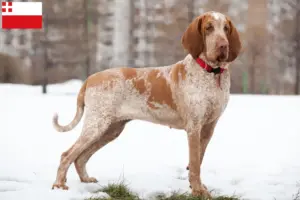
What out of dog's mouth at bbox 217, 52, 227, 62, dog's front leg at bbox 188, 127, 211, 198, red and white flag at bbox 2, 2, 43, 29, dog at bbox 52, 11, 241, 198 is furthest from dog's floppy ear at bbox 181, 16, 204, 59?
red and white flag at bbox 2, 2, 43, 29

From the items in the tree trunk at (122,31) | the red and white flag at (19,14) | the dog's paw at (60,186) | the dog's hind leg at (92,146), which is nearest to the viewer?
the dog's paw at (60,186)

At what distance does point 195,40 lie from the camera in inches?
171

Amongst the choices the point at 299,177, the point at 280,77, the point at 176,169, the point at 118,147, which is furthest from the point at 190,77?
the point at 280,77

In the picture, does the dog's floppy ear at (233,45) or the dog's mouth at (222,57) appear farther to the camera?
the dog's floppy ear at (233,45)

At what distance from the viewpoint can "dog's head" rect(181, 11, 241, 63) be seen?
13.9ft

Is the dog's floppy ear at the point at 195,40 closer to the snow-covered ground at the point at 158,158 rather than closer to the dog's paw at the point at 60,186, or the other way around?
the snow-covered ground at the point at 158,158

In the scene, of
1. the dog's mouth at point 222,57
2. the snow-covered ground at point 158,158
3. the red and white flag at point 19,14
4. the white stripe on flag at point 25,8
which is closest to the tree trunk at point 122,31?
the red and white flag at point 19,14

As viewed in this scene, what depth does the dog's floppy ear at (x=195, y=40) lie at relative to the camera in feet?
14.3

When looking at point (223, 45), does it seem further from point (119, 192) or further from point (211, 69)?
point (119, 192)

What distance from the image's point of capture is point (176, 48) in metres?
16.3

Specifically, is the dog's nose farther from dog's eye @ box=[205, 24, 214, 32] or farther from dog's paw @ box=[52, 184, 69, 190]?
dog's paw @ box=[52, 184, 69, 190]

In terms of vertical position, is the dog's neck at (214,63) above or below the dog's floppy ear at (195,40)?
below

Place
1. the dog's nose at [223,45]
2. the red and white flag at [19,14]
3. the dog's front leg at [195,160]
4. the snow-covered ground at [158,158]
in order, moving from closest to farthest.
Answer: the dog's nose at [223,45] < the dog's front leg at [195,160] < the snow-covered ground at [158,158] < the red and white flag at [19,14]

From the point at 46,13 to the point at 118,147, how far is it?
34.6ft
